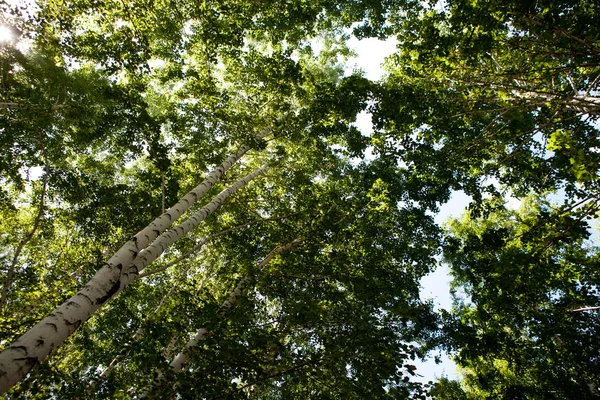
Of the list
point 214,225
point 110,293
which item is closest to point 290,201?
point 214,225

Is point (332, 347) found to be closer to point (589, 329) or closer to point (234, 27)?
point (234, 27)

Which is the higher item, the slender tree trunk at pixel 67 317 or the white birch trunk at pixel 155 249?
the white birch trunk at pixel 155 249

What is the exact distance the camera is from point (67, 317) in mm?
3203

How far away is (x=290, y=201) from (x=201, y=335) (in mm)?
5328

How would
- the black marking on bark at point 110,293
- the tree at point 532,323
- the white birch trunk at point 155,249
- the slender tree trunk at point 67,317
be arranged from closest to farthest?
the slender tree trunk at point 67,317 < the black marking on bark at point 110,293 < the white birch trunk at point 155,249 < the tree at point 532,323

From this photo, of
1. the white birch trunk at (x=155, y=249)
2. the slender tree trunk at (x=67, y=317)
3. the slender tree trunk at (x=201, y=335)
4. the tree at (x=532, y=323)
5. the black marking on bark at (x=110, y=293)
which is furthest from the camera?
the tree at (x=532, y=323)

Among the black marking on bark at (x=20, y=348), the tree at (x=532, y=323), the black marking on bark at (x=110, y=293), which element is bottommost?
the black marking on bark at (x=20, y=348)

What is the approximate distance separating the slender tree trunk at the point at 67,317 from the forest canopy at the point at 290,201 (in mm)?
27

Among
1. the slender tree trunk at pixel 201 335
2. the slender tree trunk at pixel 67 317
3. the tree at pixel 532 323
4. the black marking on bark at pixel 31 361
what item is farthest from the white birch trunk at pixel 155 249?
the tree at pixel 532 323

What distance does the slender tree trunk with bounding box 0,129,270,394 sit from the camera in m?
2.62

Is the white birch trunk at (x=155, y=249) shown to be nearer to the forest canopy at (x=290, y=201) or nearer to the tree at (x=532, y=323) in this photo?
the forest canopy at (x=290, y=201)

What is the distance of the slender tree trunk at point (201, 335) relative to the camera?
4771mm

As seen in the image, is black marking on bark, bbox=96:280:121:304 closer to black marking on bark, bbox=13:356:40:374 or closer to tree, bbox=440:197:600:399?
black marking on bark, bbox=13:356:40:374

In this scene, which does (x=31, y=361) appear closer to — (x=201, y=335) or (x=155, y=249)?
(x=155, y=249)
